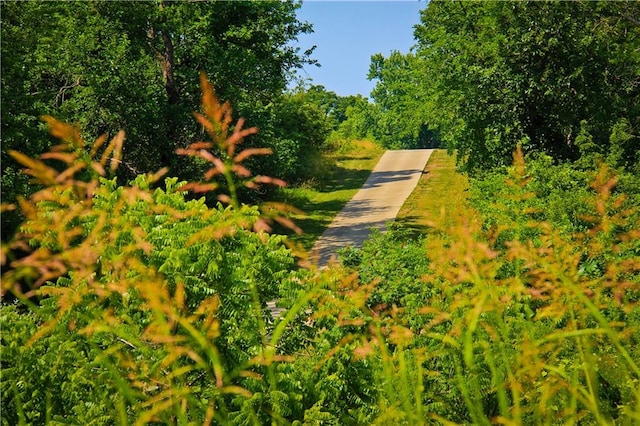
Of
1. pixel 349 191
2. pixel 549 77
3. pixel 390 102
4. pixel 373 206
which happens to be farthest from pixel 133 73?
pixel 390 102

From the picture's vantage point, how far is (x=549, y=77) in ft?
50.0

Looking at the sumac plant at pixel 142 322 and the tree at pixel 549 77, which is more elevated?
the tree at pixel 549 77

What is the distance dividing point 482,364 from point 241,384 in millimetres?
1674

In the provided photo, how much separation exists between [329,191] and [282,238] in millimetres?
23726

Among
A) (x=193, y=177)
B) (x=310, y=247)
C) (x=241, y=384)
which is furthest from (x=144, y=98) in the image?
(x=241, y=384)

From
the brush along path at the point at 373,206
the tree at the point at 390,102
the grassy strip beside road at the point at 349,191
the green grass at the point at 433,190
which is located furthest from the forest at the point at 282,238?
the tree at the point at 390,102

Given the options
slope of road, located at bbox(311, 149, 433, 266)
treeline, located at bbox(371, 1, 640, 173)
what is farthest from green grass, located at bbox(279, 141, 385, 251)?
treeline, located at bbox(371, 1, 640, 173)

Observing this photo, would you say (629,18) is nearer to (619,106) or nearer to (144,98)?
(619,106)

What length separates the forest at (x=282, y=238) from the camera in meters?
2.41

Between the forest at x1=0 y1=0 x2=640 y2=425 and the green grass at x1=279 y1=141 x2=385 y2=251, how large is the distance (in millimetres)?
1169

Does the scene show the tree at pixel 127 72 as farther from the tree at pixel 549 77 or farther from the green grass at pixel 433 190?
the tree at pixel 549 77

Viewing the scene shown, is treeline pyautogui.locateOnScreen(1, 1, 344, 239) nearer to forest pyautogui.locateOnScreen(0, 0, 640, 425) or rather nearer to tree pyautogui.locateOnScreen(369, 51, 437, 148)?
forest pyautogui.locateOnScreen(0, 0, 640, 425)

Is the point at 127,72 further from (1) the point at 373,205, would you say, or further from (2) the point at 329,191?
(2) the point at 329,191

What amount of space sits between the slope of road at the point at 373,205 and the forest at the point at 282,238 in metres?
1.73
